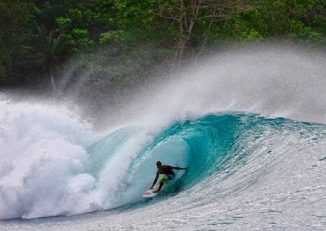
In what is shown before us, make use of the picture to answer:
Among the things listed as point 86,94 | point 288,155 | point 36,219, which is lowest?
point 86,94

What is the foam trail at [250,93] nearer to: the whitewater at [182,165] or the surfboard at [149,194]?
the whitewater at [182,165]

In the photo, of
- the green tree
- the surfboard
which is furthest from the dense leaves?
the surfboard

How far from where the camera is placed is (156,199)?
1305 centimetres

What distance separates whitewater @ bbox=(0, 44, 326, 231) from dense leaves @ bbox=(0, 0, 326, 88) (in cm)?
1257

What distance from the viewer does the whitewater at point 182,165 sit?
1034 cm

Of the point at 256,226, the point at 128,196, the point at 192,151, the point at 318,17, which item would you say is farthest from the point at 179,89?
the point at 318,17

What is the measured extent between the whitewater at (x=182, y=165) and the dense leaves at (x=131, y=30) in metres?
12.6

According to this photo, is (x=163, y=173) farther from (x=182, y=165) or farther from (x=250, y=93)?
(x=250, y=93)

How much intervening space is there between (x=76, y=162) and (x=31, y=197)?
4.31ft

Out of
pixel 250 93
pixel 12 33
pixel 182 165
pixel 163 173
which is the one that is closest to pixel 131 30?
pixel 12 33

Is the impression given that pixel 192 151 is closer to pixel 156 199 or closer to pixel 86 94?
pixel 156 199

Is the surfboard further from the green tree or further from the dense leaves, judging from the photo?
the green tree

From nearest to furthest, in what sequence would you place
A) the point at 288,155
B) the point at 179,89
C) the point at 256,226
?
the point at 256,226, the point at 288,155, the point at 179,89

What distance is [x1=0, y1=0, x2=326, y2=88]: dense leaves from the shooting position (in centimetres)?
3216
